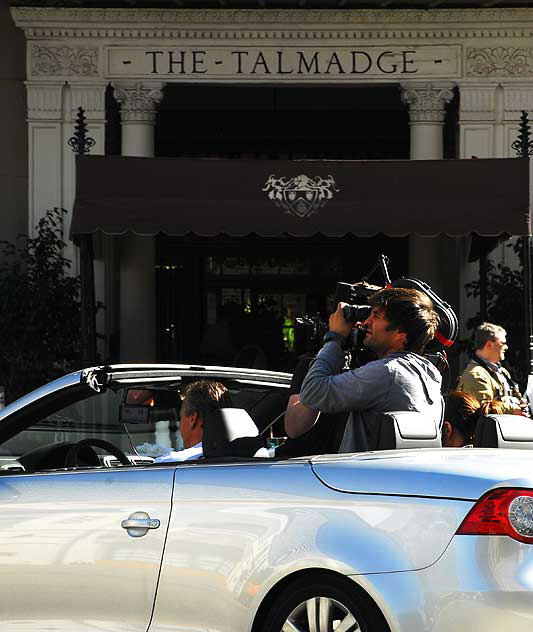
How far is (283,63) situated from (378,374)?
33.1 ft

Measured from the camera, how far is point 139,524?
455 centimetres

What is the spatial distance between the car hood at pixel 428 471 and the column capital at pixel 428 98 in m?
10.3

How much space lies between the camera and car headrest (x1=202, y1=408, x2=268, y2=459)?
5078 mm

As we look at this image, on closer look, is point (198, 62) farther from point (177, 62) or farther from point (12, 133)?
point (12, 133)

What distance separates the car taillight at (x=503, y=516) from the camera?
4.09m

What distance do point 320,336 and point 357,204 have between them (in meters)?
5.85

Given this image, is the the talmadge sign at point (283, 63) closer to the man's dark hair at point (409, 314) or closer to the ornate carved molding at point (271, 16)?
the ornate carved molding at point (271, 16)

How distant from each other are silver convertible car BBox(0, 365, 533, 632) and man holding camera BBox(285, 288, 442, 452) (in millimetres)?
374

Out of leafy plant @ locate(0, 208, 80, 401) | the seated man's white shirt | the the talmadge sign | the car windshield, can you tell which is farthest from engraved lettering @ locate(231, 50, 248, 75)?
the seated man's white shirt

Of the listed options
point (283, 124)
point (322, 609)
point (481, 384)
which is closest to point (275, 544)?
point (322, 609)

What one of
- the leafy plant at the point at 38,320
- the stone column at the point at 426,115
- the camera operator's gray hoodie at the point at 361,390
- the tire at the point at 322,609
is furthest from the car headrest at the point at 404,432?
the stone column at the point at 426,115

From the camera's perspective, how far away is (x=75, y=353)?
44.8 feet

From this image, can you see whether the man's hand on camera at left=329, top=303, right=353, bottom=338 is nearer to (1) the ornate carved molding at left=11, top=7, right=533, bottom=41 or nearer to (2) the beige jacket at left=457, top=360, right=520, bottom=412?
(2) the beige jacket at left=457, top=360, right=520, bottom=412

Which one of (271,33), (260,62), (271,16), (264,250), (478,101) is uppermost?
(271,16)
